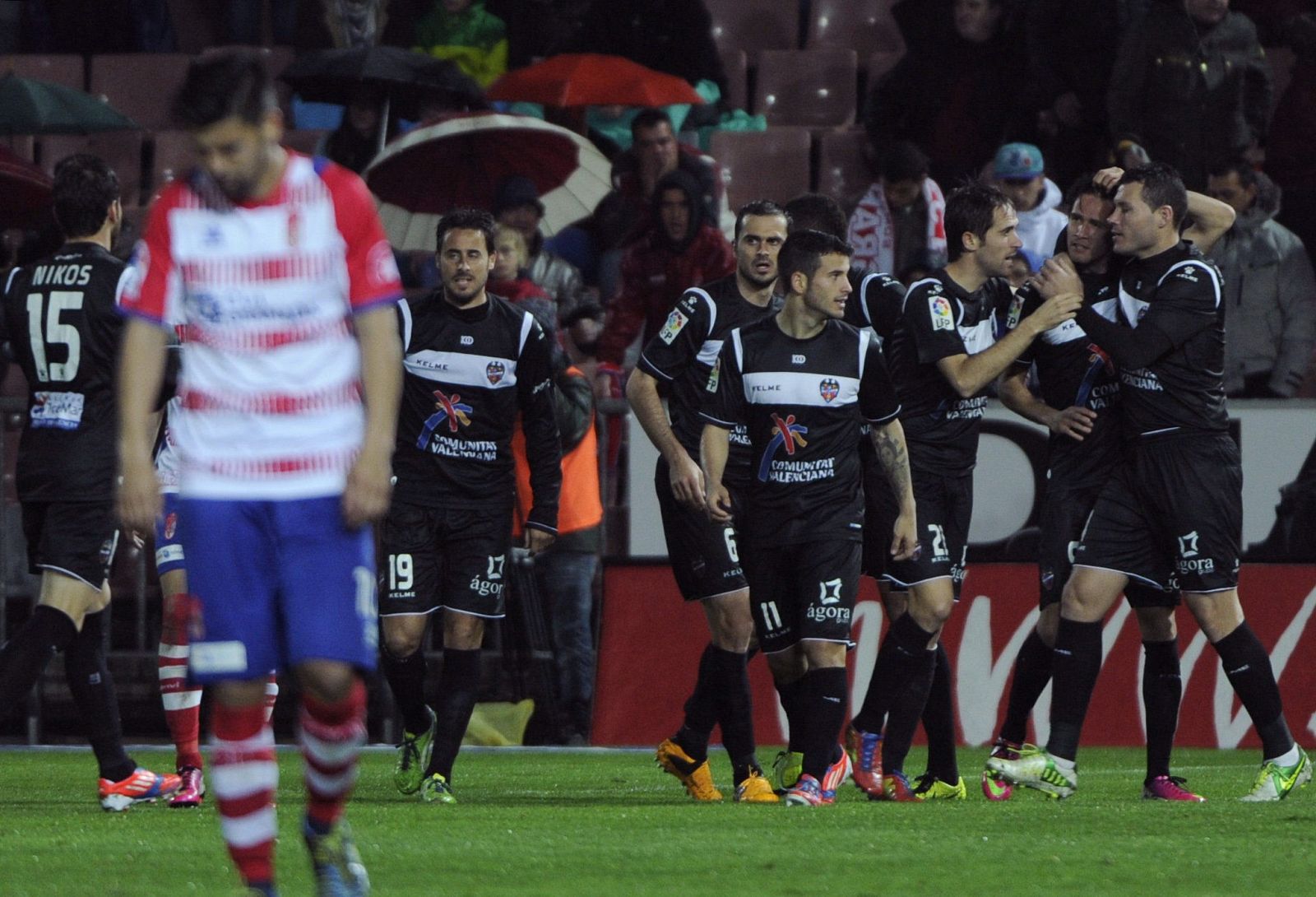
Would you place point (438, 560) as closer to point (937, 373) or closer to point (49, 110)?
point (937, 373)

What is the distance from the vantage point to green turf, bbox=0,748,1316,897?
18.8ft

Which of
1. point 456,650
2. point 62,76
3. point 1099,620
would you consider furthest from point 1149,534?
point 62,76

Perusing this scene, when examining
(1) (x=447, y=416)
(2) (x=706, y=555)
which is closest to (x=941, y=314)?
(2) (x=706, y=555)

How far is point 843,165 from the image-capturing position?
15.3 m

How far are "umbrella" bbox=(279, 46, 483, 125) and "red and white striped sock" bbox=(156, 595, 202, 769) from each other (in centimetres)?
642

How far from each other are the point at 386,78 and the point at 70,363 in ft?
20.8

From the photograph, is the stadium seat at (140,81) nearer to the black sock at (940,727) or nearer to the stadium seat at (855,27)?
the stadium seat at (855,27)

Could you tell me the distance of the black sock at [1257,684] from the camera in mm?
8398

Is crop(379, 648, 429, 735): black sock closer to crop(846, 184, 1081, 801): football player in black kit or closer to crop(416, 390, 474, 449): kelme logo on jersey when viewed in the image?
crop(416, 390, 474, 449): kelme logo on jersey

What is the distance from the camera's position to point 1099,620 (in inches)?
330

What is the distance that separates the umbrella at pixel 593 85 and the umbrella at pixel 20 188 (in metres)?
3.04

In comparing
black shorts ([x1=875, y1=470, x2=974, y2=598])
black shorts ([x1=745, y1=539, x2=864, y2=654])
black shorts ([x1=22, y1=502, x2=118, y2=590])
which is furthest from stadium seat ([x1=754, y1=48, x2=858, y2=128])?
black shorts ([x1=22, y1=502, x2=118, y2=590])

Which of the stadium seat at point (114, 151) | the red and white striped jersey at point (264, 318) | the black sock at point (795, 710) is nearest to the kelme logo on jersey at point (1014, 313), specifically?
the black sock at point (795, 710)

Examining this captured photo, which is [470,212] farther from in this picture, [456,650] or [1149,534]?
[1149,534]
